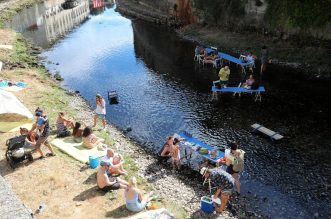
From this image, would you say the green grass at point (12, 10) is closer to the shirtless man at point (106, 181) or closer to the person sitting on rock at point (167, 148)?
the person sitting on rock at point (167, 148)

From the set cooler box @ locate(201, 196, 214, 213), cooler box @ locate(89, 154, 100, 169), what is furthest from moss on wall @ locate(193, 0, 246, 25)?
cooler box @ locate(201, 196, 214, 213)

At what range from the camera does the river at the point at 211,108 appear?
18.5m

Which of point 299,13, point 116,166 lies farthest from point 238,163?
point 299,13

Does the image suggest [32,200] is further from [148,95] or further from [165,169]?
[148,95]

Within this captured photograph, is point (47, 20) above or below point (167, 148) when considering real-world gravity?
above

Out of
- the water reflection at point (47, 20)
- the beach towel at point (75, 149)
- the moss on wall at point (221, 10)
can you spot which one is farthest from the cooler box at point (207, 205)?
the water reflection at point (47, 20)

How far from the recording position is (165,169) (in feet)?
65.6

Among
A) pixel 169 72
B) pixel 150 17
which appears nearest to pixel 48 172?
pixel 169 72

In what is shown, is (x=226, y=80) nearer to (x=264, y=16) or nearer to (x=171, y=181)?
(x=171, y=181)

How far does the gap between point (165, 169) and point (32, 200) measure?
6.99 meters

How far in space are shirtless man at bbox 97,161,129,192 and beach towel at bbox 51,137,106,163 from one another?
2946 mm

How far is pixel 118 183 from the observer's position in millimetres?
16531

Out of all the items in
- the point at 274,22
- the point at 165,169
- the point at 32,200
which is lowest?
the point at 165,169

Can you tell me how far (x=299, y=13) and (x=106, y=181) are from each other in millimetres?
26422
